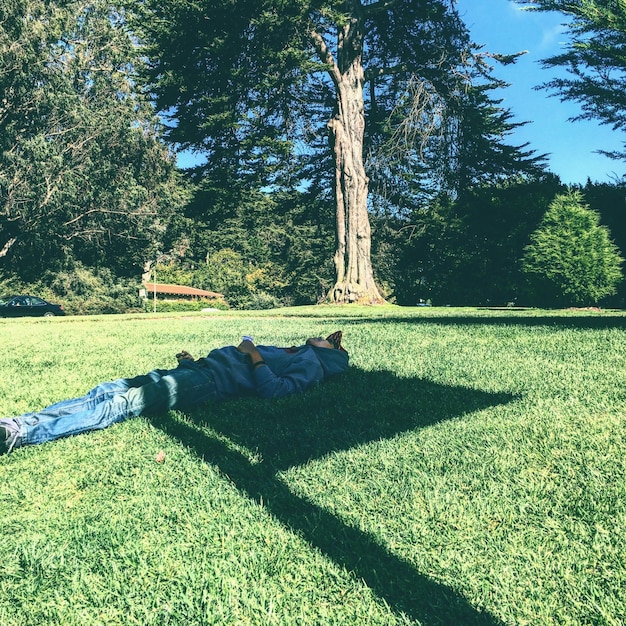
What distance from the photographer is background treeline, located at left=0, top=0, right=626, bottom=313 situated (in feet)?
62.3

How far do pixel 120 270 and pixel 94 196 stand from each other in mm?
8085

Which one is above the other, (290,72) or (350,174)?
(290,72)

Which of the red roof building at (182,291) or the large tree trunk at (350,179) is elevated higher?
the large tree trunk at (350,179)

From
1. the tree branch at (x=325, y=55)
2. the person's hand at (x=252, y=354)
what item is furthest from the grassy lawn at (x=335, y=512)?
the tree branch at (x=325, y=55)

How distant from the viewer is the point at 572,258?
1399 centimetres

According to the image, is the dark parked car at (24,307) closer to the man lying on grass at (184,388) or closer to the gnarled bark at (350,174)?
the gnarled bark at (350,174)

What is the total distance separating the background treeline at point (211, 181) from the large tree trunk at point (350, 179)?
1.70 meters

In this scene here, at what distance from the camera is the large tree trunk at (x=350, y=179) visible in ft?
61.2

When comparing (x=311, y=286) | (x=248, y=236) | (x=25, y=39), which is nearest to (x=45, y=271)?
(x=25, y=39)

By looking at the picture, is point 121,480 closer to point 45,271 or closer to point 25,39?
point 25,39

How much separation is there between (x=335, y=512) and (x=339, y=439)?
889 millimetres

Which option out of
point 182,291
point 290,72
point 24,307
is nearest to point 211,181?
point 290,72

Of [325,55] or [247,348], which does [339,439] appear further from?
[325,55]

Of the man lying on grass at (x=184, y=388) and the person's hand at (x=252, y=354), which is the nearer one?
the man lying on grass at (x=184, y=388)
